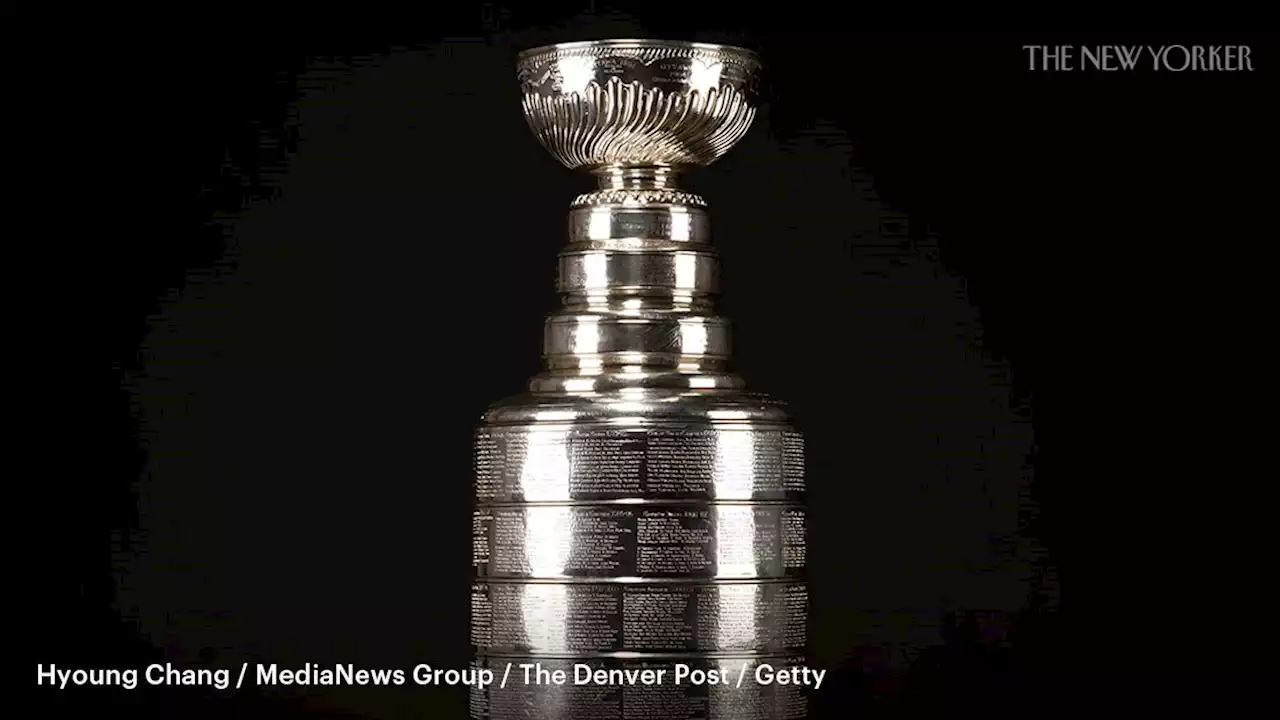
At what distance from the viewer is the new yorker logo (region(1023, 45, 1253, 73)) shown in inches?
242

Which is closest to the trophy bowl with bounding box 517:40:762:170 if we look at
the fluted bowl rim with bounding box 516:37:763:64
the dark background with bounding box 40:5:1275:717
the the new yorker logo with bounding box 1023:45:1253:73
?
the fluted bowl rim with bounding box 516:37:763:64

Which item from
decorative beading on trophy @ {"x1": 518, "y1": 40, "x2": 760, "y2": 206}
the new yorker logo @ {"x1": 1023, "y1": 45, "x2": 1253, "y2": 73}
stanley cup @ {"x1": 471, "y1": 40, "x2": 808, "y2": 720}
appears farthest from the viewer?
the new yorker logo @ {"x1": 1023, "y1": 45, "x2": 1253, "y2": 73}

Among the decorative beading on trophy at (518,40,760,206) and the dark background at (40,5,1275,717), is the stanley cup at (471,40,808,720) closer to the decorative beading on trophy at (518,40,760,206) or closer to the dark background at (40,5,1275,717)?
the decorative beading on trophy at (518,40,760,206)

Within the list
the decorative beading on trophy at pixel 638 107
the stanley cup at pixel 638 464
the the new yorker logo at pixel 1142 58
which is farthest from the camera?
the the new yorker logo at pixel 1142 58

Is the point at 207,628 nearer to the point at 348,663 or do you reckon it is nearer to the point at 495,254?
the point at 348,663

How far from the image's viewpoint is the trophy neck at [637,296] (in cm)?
558

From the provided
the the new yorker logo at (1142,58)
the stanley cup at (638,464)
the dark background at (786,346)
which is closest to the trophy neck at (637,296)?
the stanley cup at (638,464)

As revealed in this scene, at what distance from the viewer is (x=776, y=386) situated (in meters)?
6.40

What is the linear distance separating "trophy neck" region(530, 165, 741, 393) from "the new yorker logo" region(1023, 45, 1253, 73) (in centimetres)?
109

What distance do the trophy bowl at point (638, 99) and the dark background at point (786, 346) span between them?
69 cm

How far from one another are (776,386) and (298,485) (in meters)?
1.24

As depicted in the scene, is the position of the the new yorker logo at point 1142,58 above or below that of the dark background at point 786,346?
above

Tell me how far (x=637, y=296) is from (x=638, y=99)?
437 mm

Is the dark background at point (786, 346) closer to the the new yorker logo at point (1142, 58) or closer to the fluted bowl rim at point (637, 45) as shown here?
the the new yorker logo at point (1142, 58)
